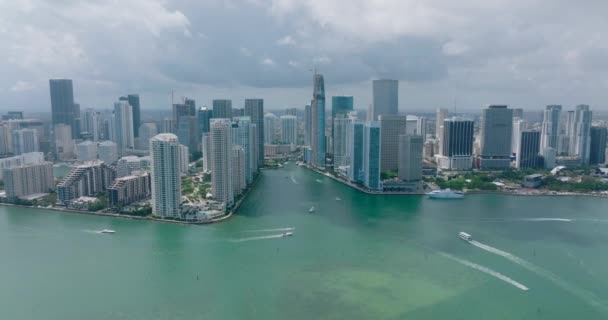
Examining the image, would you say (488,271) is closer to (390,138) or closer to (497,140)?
(390,138)

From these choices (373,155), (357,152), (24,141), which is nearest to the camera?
(373,155)

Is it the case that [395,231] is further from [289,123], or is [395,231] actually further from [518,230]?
[289,123]

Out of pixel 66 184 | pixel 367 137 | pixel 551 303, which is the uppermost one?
pixel 367 137

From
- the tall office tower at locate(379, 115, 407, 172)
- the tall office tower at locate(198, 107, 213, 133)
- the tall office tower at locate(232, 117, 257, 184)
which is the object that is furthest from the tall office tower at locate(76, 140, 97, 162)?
the tall office tower at locate(379, 115, 407, 172)

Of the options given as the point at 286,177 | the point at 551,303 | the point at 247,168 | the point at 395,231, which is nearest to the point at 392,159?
the point at 286,177

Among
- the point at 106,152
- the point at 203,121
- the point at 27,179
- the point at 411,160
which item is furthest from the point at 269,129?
the point at 27,179

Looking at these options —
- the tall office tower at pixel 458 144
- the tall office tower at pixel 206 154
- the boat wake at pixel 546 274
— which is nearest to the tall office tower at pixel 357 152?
the tall office tower at pixel 458 144
